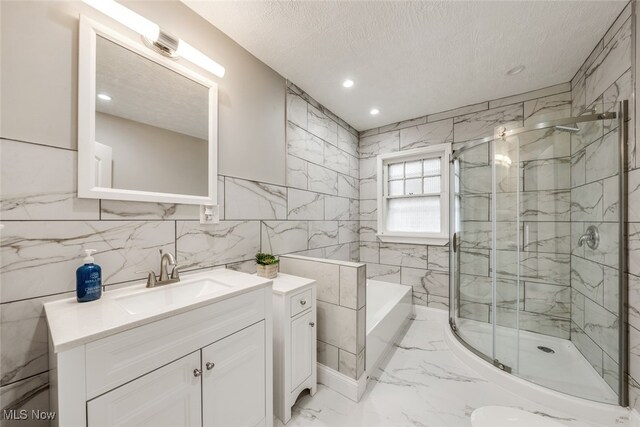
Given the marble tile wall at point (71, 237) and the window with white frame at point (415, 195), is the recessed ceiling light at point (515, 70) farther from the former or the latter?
the marble tile wall at point (71, 237)

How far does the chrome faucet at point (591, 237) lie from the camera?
169 cm

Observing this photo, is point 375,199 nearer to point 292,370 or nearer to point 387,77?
point 387,77

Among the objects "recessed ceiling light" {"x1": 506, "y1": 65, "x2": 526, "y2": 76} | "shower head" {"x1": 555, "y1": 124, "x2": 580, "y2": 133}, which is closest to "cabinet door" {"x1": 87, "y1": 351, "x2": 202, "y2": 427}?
"shower head" {"x1": 555, "y1": 124, "x2": 580, "y2": 133}

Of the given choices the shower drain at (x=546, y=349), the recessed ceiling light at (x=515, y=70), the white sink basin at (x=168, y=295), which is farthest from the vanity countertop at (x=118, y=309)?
the recessed ceiling light at (x=515, y=70)

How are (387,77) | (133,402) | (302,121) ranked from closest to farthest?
1. (133,402)
2. (387,77)
3. (302,121)

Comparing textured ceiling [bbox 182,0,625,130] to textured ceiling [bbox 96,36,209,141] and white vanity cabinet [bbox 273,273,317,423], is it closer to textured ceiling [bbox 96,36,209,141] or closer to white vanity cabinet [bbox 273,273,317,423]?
textured ceiling [bbox 96,36,209,141]

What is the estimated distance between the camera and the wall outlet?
1490 mm

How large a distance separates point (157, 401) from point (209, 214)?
95cm

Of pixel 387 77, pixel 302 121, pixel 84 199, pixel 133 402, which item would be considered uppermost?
pixel 387 77

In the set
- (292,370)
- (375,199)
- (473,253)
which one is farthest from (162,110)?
(473,253)

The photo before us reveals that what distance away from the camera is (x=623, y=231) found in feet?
4.84

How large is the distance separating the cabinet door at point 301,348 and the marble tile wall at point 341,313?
184 millimetres

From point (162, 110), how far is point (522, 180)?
287cm

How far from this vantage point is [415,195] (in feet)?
9.96
